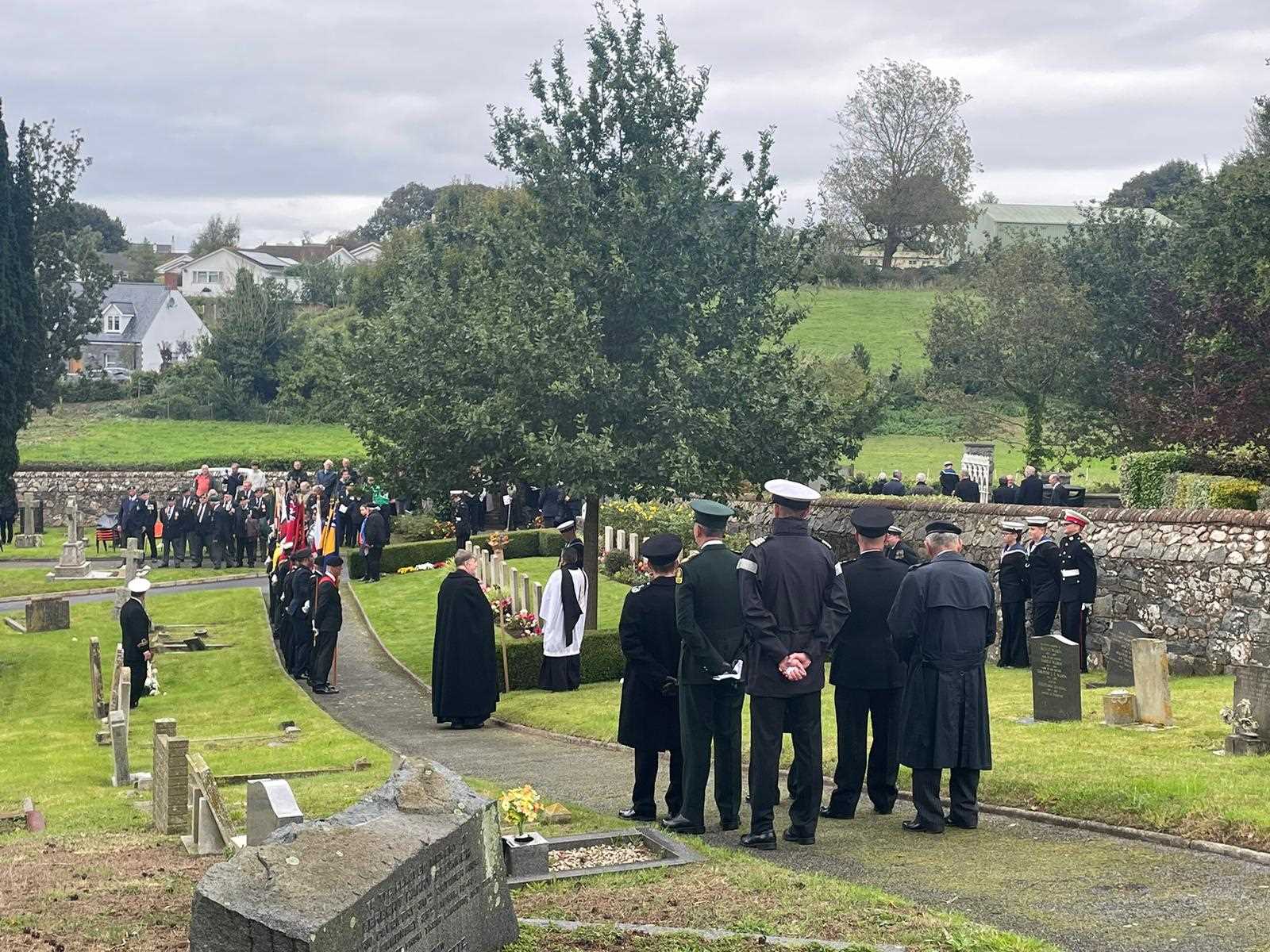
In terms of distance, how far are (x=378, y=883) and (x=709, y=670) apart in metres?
4.49

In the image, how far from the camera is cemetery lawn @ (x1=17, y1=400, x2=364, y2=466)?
56281 millimetres

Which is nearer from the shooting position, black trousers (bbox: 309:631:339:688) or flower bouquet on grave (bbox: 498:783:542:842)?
flower bouquet on grave (bbox: 498:783:542:842)

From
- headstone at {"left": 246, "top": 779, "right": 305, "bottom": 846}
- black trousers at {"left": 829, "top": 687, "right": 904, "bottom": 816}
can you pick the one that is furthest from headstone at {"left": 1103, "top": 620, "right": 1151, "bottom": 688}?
headstone at {"left": 246, "top": 779, "right": 305, "bottom": 846}

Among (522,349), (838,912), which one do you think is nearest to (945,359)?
(522,349)

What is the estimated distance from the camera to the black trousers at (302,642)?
2264cm

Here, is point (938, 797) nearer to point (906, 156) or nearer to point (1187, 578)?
point (1187, 578)

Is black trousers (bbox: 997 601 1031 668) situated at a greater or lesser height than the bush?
lesser

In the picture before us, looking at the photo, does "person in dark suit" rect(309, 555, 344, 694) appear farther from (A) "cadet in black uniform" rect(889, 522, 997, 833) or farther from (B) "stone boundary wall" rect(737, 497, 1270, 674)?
(A) "cadet in black uniform" rect(889, 522, 997, 833)

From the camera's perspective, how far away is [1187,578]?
1952 cm

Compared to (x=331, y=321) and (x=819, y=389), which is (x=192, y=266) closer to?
(x=331, y=321)

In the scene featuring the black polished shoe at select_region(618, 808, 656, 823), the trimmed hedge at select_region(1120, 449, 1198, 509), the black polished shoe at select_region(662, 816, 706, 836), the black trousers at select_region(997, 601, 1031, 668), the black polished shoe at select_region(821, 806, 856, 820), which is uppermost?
the trimmed hedge at select_region(1120, 449, 1198, 509)

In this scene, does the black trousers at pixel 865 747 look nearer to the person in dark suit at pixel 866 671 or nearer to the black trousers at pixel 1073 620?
the person in dark suit at pixel 866 671

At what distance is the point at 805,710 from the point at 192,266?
143 metres

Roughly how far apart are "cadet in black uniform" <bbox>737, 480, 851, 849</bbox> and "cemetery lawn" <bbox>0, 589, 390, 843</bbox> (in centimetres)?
347
